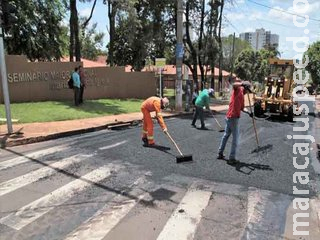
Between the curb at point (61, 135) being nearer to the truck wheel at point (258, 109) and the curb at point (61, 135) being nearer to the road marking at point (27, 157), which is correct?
the road marking at point (27, 157)

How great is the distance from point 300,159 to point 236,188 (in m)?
3.32

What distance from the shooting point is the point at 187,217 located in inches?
231

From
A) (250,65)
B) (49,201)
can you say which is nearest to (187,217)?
(49,201)

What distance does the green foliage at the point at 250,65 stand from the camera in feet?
243

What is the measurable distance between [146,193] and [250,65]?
2797 inches

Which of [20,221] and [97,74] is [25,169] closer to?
[20,221]

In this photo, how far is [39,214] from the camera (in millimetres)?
5926

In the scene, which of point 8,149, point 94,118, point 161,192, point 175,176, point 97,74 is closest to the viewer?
point 161,192

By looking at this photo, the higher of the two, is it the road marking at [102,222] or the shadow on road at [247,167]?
the road marking at [102,222]

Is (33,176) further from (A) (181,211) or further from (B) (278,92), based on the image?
(B) (278,92)

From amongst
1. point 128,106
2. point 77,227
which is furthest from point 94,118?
point 77,227

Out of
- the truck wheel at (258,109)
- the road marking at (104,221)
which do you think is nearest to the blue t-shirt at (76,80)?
the truck wheel at (258,109)

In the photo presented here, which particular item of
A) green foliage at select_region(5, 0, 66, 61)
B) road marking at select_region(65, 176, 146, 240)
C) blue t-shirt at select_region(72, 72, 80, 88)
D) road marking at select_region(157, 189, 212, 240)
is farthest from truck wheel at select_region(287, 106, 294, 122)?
green foliage at select_region(5, 0, 66, 61)

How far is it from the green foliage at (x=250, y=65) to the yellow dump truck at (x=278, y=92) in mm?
54910
